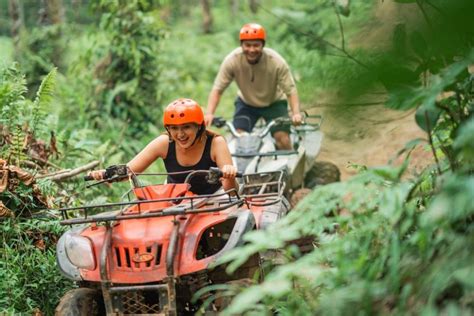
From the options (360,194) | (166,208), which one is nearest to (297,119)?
(166,208)

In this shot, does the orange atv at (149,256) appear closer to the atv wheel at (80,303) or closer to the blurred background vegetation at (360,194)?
the atv wheel at (80,303)

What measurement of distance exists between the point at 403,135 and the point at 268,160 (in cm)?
556

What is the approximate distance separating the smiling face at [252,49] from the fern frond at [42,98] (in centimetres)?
278

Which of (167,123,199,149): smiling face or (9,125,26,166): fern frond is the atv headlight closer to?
(167,123,199,149): smiling face

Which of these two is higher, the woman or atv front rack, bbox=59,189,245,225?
the woman

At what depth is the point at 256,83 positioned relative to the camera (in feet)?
36.3

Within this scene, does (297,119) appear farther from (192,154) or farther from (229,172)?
(229,172)

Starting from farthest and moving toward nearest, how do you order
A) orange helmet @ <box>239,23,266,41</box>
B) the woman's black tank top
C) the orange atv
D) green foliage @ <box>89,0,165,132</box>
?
green foliage @ <box>89,0,165,132</box>, orange helmet @ <box>239,23,266,41</box>, the woman's black tank top, the orange atv

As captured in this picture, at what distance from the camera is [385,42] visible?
8.45 feet

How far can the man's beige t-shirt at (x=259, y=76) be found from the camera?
10.8 metres

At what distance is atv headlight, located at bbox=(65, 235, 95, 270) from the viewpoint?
19.5 ft

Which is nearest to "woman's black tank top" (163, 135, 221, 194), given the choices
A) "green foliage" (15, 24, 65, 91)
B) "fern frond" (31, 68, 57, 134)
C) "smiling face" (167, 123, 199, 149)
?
"smiling face" (167, 123, 199, 149)

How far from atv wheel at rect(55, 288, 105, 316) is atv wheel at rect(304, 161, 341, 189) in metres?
5.70

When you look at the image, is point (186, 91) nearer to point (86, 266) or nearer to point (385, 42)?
point (86, 266)
